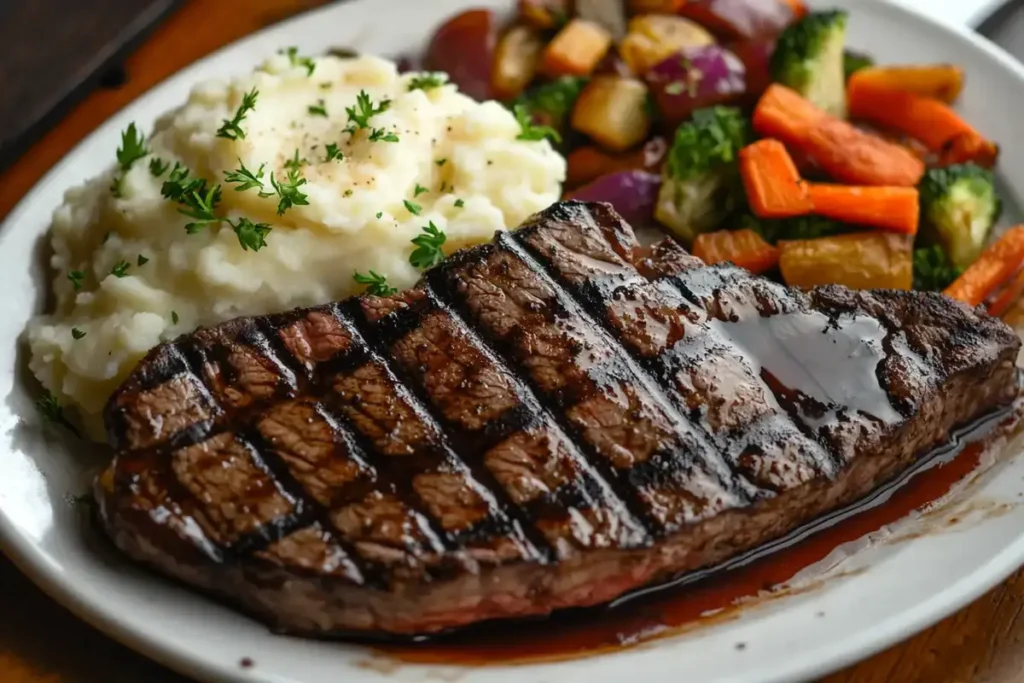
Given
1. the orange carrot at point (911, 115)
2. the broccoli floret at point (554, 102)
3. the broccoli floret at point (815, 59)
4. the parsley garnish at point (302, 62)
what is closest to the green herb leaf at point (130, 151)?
the parsley garnish at point (302, 62)

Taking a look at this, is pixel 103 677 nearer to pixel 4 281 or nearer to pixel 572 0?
pixel 4 281

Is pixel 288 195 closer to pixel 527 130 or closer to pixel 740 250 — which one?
pixel 527 130

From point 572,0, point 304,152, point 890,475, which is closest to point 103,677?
point 304,152

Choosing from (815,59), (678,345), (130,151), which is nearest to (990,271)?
(815,59)

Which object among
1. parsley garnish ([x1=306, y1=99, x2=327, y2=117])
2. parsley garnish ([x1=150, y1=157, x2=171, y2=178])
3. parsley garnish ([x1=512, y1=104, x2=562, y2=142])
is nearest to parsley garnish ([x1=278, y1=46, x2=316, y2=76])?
parsley garnish ([x1=306, y1=99, x2=327, y2=117])

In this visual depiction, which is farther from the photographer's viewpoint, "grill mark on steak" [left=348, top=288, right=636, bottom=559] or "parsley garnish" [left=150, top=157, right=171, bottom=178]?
"parsley garnish" [left=150, top=157, right=171, bottom=178]

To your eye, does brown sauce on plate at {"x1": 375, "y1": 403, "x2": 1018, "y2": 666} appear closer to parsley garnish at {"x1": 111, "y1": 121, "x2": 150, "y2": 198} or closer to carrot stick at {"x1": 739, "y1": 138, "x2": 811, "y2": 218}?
carrot stick at {"x1": 739, "y1": 138, "x2": 811, "y2": 218}

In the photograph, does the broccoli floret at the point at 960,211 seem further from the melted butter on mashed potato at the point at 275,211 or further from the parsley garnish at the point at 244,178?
the parsley garnish at the point at 244,178
